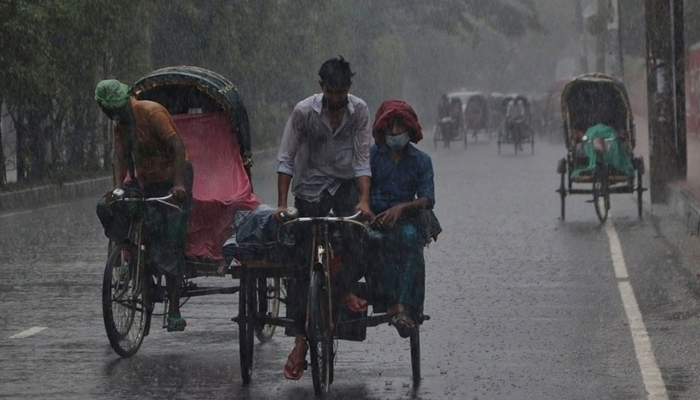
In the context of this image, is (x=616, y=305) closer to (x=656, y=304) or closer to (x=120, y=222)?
(x=656, y=304)

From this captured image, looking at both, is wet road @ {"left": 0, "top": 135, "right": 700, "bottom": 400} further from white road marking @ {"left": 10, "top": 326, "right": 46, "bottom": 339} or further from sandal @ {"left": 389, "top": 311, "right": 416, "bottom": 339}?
sandal @ {"left": 389, "top": 311, "right": 416, "bottom": 339}

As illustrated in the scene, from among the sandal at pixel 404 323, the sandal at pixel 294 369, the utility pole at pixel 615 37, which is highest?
the utility pole at pixel 615 37

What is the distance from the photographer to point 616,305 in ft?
39.1

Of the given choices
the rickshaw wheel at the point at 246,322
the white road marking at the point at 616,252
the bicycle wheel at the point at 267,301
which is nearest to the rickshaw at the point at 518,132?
the white road marking at the point at 616,252

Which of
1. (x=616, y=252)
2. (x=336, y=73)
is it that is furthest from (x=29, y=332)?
(x=616, y=252)

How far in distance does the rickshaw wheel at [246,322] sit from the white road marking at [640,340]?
2.09 m

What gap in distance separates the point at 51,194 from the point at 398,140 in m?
17.1

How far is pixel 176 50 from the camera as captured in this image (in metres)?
39.2

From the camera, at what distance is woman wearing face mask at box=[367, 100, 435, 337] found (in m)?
8.63

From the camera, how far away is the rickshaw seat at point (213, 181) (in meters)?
10.5

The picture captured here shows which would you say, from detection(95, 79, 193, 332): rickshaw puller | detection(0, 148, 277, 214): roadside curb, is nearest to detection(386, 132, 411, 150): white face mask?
detection(95, 79, 193, 332): rickshaw puller

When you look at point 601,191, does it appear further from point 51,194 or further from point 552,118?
point 552,118

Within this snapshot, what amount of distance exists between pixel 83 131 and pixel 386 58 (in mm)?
44981

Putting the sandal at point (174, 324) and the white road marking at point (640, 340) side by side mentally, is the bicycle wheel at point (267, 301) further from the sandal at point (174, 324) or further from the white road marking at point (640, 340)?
the white road marking at point (640, 340)
